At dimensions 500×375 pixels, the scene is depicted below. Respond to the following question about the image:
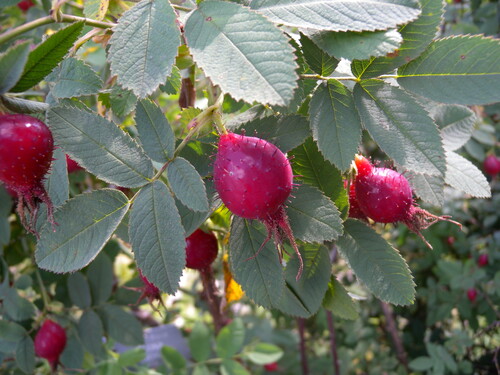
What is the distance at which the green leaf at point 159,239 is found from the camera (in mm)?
708

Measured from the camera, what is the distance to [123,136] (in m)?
0.79

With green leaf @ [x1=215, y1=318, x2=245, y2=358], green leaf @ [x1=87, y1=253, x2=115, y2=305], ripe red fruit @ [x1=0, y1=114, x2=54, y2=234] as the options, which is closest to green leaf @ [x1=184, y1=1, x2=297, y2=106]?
ripe red fruit @ [x1=0, y1=114, x2=54, y2=234]

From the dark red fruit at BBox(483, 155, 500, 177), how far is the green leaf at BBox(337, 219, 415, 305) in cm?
174

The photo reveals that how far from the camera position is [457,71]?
0.80 metres

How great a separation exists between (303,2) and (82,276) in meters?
1.02

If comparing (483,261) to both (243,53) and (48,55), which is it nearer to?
(243,53)

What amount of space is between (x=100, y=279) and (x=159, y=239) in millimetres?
766

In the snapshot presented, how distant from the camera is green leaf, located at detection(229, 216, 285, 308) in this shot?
Result: 784 mm

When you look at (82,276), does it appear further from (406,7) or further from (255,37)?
(406,7)

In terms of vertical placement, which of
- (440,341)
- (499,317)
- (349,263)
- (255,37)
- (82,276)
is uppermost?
(255,37)

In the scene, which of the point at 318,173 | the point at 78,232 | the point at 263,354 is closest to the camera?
the point at 78,232

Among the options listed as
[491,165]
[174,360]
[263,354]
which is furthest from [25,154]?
[491,165]

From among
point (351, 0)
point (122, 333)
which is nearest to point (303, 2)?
point (351, 0)

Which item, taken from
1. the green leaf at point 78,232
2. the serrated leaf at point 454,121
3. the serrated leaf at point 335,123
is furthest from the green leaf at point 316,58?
the serrated leaf at point 454,121
